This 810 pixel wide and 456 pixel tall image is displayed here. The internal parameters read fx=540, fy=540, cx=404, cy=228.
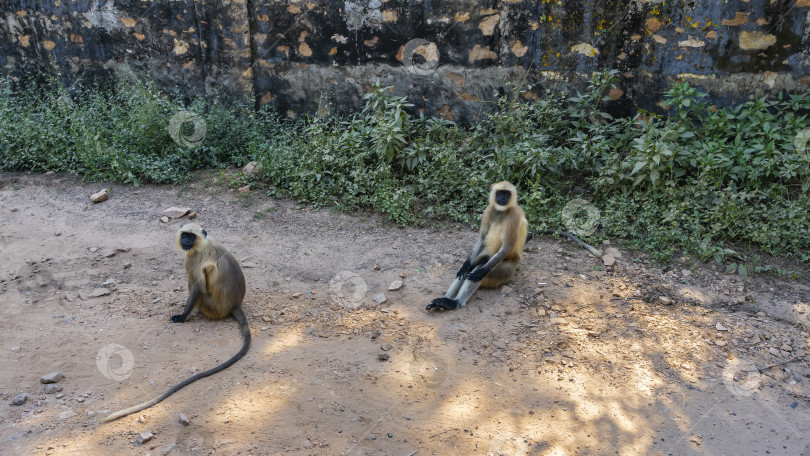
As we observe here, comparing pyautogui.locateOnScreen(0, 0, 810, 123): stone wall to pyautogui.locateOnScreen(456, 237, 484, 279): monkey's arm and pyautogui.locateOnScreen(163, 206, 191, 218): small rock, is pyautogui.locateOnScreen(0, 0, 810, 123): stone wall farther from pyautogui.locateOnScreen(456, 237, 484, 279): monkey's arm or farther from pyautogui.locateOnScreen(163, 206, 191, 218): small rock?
pyautogui.locateOnScreen(456, 237, 484, 279): monkey's arm

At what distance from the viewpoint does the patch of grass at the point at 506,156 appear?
538 centimetres

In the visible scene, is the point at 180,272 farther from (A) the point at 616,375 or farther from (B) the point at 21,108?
(B) the point at 21,108

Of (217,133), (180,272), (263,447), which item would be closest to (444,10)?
(217,133)

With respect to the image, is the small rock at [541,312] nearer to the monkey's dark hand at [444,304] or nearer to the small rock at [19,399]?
the monkey's dark hand at [444,304]

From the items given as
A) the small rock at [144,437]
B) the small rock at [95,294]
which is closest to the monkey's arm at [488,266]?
the small rock at [144,437]

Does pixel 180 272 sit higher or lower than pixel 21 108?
lower

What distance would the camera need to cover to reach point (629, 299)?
4.58m

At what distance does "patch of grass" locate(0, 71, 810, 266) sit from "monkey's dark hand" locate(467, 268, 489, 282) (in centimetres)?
142

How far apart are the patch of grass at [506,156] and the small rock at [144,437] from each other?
3.42 meters

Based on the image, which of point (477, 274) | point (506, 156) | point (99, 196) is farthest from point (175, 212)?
point (506, 156)

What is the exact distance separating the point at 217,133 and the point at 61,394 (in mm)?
4670

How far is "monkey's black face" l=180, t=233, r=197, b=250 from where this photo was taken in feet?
13.8

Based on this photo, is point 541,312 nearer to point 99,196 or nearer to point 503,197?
point 503,197

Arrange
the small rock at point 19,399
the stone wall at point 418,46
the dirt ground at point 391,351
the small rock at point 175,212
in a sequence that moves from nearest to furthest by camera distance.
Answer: the dirt ground at point 391,351 < the small rock at point 19,399 < the stone wall at point 418,46 < the small rock at point 175,212
